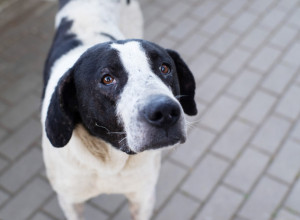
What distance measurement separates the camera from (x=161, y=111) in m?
2.02

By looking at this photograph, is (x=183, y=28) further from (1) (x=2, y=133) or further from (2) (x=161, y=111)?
(2) (x=161, y=111)

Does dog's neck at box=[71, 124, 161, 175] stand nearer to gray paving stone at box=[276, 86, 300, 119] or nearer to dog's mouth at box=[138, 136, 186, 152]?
dog's mouth at box=[138, 136, 186, 152]

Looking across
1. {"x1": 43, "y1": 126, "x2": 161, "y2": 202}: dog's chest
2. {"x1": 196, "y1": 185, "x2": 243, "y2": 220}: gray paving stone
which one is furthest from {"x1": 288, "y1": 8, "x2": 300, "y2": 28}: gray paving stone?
{"x1": 43, "y1": 126, "x2": 161, "y2": 202}: dog's chest

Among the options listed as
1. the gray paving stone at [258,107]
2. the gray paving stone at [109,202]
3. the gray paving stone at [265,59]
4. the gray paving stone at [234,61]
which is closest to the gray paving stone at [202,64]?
the gray paving stone at [234,61]

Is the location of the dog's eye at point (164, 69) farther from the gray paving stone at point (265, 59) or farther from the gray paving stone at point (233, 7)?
the gray paving stone at point (233, 7)

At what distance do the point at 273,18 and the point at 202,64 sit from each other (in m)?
1.30

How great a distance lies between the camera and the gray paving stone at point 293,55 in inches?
196

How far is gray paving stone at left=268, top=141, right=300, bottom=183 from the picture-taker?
3.93 meters

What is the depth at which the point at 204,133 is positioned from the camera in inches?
167

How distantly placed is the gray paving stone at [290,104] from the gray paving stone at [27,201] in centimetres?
236

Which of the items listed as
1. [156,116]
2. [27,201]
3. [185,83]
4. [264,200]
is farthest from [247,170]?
[156,116]

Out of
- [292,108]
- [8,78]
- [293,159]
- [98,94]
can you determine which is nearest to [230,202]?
[293,159]

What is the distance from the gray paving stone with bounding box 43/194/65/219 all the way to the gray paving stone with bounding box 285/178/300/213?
1870 mm

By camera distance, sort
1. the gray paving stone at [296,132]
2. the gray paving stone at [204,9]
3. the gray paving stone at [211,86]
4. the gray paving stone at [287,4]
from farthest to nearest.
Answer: the gray paving stone at [287,4] → the gray paving stone at [204,9] → the gray paving stone at [211,86] → the gray paving stone at [296,132]
